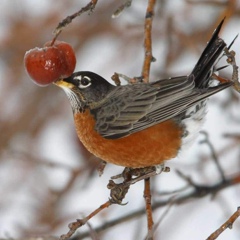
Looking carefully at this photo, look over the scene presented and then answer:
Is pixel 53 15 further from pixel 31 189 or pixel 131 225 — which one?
pixel 131 225

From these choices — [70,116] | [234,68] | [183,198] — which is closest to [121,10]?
[234,68]

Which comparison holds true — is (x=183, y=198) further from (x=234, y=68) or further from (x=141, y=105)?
(x=234, y=68)

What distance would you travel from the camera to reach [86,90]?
11.5 ft

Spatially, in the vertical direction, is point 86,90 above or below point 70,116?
below

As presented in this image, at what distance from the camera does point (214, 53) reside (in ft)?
10.5

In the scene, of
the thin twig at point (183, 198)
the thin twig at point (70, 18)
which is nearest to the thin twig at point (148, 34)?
the thin twig at point (70, 18)

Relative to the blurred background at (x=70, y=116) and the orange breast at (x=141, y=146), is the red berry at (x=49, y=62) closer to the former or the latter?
the orange breast at (x=141, y=146)

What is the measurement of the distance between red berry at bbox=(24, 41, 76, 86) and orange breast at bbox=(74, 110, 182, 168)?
472mm

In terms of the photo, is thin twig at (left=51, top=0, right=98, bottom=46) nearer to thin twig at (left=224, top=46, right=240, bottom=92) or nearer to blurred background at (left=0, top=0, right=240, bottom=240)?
thin twig at (left=224, top=46, right=240, bottom=92)

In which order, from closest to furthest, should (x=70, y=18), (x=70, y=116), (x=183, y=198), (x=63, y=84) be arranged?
(x=70, y=18), (x=63, y=84), (x=183, y=198), (x=70, y=116)

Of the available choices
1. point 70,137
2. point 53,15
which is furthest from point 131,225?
point 53,15

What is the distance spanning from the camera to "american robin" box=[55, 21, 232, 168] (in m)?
3.28

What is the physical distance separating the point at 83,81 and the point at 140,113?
0.33 metres

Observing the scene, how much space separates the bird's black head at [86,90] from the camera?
3.43 metres
